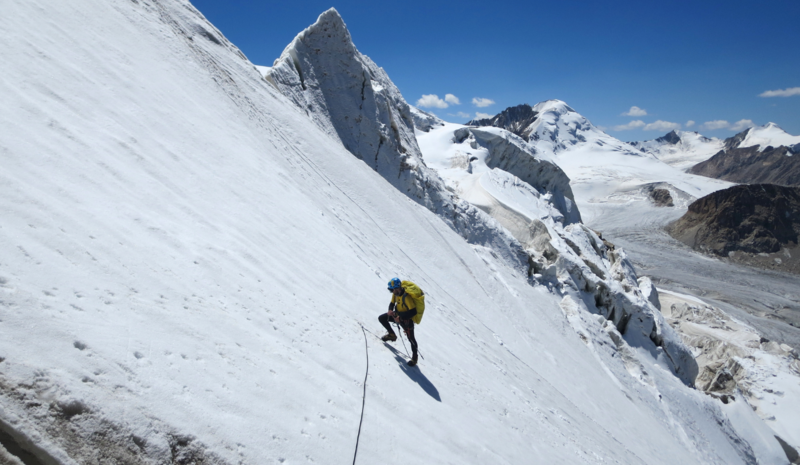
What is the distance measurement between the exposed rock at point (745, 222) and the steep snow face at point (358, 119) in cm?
6901

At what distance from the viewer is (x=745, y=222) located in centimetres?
7069

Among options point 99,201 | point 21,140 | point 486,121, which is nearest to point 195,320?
point 99,201

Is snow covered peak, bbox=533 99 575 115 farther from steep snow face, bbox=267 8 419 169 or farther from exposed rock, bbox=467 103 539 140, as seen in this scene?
steep snow face, bbox=267 8 419 169

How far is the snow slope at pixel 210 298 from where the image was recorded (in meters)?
2.75

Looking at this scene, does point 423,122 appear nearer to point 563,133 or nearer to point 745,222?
point 745,222

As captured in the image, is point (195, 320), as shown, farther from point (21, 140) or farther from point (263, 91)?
point (263, 91)

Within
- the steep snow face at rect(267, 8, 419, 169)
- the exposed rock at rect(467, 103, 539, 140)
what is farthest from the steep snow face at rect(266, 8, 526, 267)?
the exposed rock at rect(467, 103, 539, 140)

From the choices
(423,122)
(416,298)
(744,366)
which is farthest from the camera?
(423,122)

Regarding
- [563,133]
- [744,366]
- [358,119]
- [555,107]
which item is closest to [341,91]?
[358,119]

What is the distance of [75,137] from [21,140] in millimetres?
923

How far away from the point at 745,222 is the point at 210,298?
93.2 meters

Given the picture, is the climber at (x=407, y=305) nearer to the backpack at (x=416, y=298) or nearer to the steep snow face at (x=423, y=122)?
the backpack at (x=416, y=298)

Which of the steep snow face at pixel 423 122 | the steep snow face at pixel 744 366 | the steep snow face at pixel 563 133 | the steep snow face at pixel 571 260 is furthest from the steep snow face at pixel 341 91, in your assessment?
the steep snow face at pixel 563 133

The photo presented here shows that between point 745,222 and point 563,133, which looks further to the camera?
point 563,133
